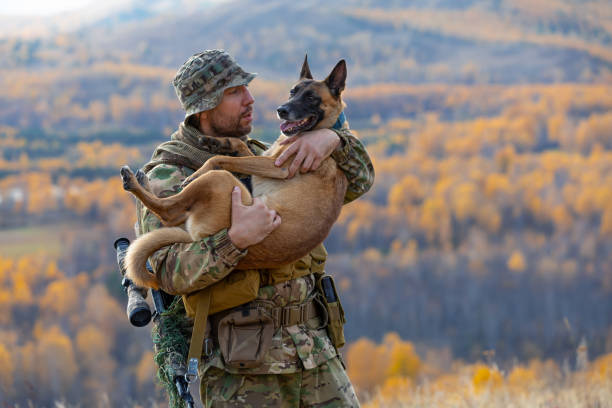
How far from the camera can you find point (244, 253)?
3127mm

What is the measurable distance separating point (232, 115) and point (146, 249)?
1.03 m

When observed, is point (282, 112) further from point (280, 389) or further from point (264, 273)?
point (280, 389)

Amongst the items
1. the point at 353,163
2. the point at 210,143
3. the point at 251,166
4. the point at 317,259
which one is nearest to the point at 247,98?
the point at 210,143

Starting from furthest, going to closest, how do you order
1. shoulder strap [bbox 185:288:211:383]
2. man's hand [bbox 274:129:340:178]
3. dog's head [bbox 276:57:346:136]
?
dog's head [bbox 276:57:346:136], man's hand [bbox 274:129:340:178], shoulder strap [bbox 185:288:211:383]

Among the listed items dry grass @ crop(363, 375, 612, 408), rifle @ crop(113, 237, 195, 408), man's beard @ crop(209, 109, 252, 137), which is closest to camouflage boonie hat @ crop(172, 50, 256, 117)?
man's beard @ crop(209, 109, 252, 137)

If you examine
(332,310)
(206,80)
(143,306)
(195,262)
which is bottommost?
(332,310)

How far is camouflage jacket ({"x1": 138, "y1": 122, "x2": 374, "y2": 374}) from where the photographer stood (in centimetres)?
311

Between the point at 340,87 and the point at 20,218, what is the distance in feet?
206

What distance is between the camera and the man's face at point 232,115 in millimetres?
3760

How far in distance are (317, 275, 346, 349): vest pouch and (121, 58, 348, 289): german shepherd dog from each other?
423 mm

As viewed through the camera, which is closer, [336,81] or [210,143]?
[210,143]

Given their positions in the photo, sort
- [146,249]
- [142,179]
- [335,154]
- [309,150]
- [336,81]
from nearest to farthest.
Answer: [146,249], [142,179], [309,150], [335,154], [336,81]

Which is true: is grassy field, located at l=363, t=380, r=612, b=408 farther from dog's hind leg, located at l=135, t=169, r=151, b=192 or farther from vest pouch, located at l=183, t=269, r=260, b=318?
dog's hind leg, located at l=135, t=169, r=151, b=192

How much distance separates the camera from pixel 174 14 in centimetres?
9775
